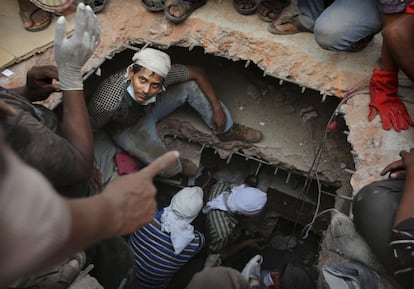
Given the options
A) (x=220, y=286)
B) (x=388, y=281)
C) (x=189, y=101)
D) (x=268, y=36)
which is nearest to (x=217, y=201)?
(x=189, y=101)

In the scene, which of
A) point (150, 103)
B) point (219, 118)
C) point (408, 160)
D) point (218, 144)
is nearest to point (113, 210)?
point (408, 160)

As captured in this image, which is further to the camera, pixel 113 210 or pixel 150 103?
pixel 150 103

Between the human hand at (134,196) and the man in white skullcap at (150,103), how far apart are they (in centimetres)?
178

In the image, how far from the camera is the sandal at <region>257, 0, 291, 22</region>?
12.3 ft

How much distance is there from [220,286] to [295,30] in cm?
238

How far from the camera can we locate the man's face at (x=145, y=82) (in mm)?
3359

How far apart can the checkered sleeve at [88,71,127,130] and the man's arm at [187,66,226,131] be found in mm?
724

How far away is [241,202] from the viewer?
374 cm

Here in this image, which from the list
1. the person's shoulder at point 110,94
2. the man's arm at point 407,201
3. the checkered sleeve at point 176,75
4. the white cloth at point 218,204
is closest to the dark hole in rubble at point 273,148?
the white cloth at point 218,204

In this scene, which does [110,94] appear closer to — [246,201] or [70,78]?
[70,78]

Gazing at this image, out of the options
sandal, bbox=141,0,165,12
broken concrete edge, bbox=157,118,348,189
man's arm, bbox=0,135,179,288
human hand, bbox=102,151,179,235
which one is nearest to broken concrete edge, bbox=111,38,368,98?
sandal, bbox=141,0,165,12

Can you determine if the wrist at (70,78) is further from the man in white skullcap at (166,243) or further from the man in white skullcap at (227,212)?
the man in white skullcap at (227,212)

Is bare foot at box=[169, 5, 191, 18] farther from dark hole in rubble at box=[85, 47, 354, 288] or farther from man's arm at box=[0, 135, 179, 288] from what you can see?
man's arm at box=[0, 135, 179, 288]

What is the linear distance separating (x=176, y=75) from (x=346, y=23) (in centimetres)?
135
